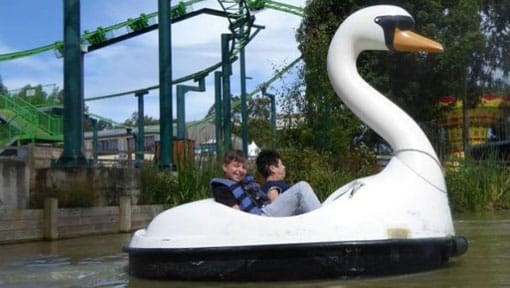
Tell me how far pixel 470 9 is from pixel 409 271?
22337 mm

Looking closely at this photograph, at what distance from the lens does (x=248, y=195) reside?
5.91m

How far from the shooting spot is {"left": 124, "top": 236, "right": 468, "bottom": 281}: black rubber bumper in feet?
17.6

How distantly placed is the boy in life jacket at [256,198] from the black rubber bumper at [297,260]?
42cm

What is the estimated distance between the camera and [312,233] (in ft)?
17.5

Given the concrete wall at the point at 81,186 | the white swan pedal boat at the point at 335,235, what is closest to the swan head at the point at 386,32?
the white swan pedal boat at the point at 335,235

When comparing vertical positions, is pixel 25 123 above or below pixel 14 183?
above

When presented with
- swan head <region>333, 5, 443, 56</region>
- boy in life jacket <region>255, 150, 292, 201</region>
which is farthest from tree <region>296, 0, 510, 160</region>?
boy in life jacket <region>255, 150, 292, 201</region>

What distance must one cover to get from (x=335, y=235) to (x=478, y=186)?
42.0 ft

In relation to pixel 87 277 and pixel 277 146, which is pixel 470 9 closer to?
pixel 277 146

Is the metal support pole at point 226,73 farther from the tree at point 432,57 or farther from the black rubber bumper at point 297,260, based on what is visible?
the black rubber bumper at point 297,260

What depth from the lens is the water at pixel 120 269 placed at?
5.27m

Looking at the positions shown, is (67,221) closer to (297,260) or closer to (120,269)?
(120,269)

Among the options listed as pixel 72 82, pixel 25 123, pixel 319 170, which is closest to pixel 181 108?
pixel 25 123

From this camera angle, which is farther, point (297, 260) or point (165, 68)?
point (165, 68)
